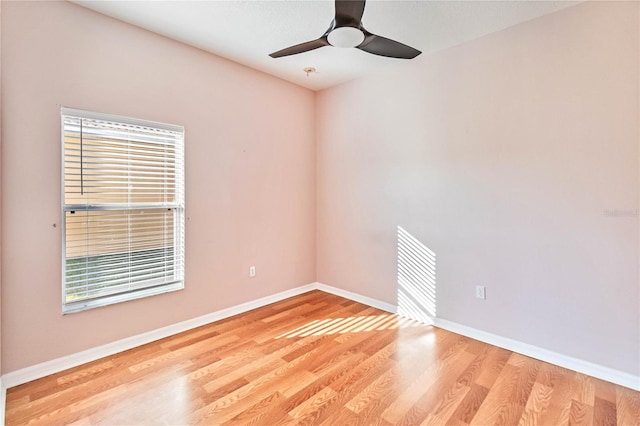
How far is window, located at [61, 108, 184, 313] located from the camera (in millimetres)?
2330

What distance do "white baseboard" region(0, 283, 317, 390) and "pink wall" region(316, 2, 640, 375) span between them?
1.62 meters

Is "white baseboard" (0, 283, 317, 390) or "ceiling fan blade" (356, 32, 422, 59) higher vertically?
"ceiling fan blade" (356, 32, 422, 59)

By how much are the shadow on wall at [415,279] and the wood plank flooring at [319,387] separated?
349 mm

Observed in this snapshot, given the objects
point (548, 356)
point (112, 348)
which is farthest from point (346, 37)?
point (112, 348)

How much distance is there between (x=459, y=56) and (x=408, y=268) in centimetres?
208

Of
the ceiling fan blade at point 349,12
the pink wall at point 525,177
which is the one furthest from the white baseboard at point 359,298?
the ceiling fan blade at point 349,12

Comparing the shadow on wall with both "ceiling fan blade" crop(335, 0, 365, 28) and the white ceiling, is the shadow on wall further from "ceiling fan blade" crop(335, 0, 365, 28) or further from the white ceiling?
"ceiling fan blade" crop(335, 0, 365, 28)

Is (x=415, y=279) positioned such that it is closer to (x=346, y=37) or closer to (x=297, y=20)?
(x=346, y=37)

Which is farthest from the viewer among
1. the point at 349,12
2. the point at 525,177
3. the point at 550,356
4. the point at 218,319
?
the point at 218,319

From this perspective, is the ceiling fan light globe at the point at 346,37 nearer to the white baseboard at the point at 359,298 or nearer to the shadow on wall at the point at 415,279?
the shadow on wall at the point at 415,279

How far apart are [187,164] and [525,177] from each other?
292 cm

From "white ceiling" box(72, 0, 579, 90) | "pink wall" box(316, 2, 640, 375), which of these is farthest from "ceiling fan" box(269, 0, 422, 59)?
"pink wall" box(316, 2, 640, 375)

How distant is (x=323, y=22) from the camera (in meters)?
2.49

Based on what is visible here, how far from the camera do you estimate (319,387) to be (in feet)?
6.89
